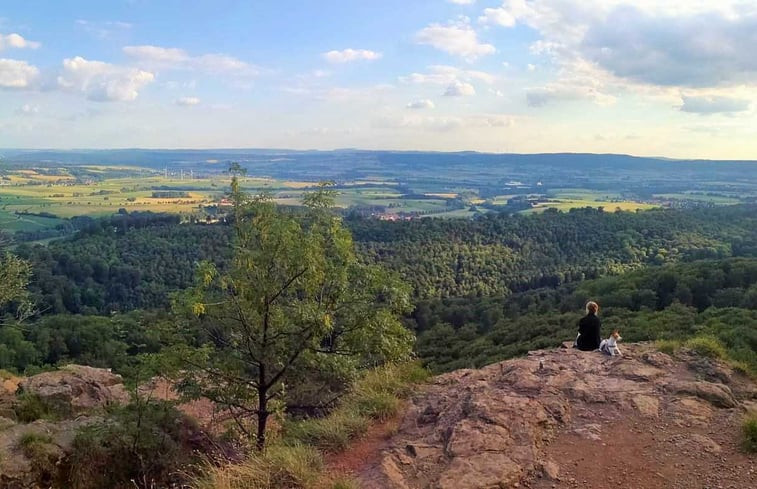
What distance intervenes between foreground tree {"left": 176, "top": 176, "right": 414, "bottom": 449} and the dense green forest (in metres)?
38.2

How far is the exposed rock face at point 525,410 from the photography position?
595cm

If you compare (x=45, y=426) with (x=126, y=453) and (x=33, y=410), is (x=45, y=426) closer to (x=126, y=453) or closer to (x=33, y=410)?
(x=126, y=453)

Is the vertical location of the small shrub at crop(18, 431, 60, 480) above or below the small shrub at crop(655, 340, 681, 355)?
below

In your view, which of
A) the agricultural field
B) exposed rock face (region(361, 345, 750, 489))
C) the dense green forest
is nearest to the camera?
exposed rock face (region(361, 345, 750, 489))

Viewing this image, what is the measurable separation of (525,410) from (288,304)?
12.1 feet

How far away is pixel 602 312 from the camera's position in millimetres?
28406

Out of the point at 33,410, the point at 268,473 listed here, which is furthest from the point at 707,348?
the point at 33,410

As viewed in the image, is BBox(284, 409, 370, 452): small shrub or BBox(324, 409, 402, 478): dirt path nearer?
BBox(324, 409, 402, 478): dirt path

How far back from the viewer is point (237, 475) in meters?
5.37

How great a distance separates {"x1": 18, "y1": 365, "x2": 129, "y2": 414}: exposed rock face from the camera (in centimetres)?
1316

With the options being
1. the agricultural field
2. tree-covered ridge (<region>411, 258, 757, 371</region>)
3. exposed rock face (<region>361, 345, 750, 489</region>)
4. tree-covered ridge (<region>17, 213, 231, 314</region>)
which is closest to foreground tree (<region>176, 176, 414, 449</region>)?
exposed rock face (<region>361, 345, 750, 489</region>)

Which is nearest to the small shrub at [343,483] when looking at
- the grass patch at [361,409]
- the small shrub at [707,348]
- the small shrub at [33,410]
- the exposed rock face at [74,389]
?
the grass patch at [361,409]

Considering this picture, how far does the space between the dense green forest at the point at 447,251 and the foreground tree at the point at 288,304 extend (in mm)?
38238

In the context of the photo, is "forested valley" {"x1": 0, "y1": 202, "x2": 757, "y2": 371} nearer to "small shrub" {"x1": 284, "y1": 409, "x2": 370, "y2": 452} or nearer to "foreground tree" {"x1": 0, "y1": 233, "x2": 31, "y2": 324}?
"foreground tree" {"x1": 0, "y1": 233, "x2": 31, "y2": 324}
